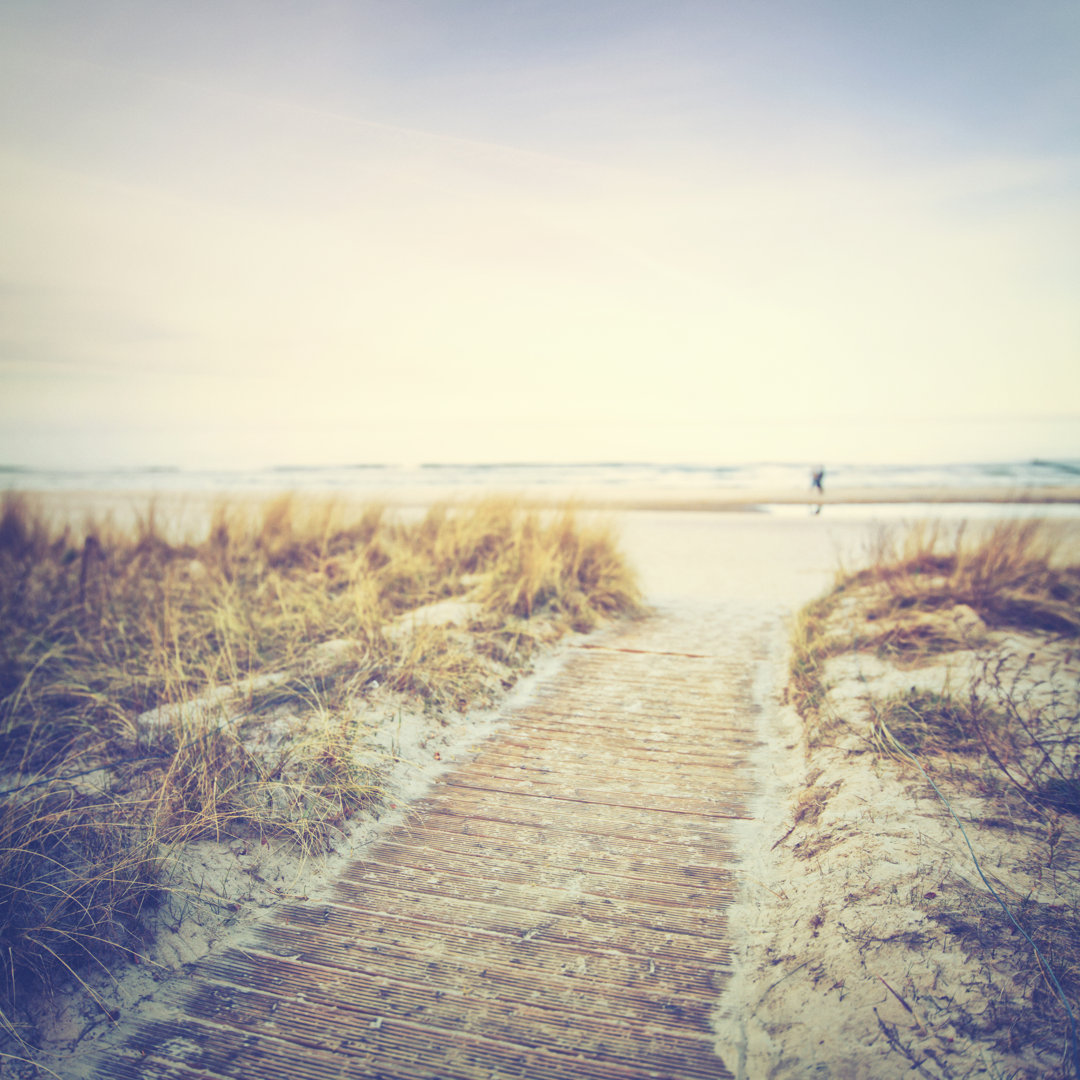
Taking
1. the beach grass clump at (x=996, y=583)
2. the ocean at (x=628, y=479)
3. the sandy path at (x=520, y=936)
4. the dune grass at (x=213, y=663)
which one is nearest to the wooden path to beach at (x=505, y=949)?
the sandy path at (x=520, y=936)

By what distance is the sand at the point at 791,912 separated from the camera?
5.36 feet

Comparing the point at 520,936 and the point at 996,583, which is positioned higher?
the point at 996,583

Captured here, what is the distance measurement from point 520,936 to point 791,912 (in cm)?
90

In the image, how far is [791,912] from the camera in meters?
2.14

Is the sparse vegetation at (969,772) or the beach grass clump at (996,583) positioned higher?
the beach grass clump at (996,583)

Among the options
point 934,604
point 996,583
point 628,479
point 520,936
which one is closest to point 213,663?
point 520,936

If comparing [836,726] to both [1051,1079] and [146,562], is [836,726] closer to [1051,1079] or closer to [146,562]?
[1051,1079]

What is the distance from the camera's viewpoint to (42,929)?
6.20 feet

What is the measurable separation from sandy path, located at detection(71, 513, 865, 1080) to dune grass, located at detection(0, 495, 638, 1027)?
0.37 m

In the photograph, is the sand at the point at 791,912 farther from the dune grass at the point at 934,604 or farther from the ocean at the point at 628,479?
the ocean at the point at 628,479

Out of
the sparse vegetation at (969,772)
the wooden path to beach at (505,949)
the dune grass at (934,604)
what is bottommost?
the wooden path to beach at (505,949)

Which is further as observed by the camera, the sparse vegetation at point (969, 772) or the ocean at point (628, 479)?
the ocean at point (628, 479)

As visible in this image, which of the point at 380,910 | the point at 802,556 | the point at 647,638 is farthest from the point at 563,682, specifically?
the point at 802,556

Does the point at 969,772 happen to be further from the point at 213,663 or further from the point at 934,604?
the point at 213,663
